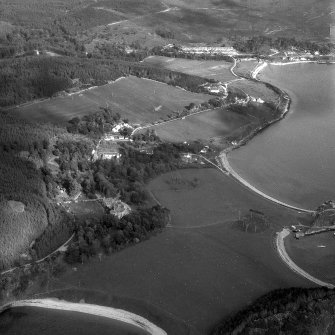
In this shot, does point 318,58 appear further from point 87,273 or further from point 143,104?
point 87,273

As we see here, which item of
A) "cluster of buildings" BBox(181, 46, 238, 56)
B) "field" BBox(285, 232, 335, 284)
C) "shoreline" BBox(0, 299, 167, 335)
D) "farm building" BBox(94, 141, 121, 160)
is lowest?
"shoreline" BBox(0, 299, 167, 335)

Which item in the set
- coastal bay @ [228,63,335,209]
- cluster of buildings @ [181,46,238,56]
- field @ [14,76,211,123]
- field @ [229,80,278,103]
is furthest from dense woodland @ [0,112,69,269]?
cluster of buildings @ [181,46,238,56]

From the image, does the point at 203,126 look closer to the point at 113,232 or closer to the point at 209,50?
the point at 113,232

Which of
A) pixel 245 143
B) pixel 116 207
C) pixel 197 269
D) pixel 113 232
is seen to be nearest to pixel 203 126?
pixel 245 143

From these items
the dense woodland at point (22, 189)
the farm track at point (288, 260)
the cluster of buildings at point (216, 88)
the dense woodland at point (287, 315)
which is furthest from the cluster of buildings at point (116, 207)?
the cluster of buildings at point (216, 88)

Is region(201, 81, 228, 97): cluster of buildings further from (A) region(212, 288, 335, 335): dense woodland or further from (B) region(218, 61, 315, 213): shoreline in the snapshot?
(A) region(212, 288, 335, 335): dense woodland
